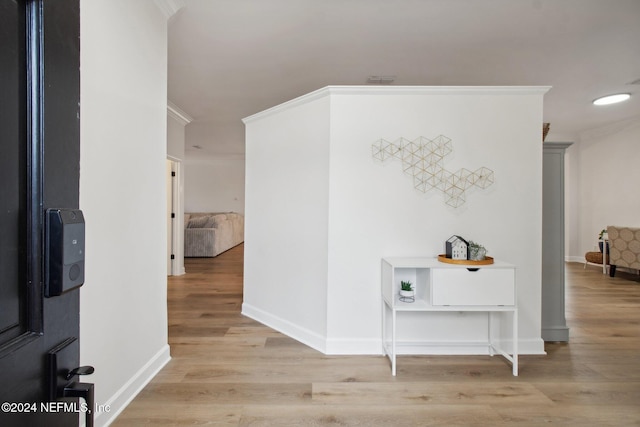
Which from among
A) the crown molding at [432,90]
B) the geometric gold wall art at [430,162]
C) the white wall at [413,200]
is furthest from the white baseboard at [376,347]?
the crown molding at [432,90]

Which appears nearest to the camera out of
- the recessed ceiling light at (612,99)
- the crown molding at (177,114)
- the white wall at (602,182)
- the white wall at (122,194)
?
the white wall at (122,194)

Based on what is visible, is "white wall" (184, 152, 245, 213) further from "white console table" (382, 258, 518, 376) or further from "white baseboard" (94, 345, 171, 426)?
"white console table" (382, 258, 518, 376)

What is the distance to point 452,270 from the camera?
2.04 metres

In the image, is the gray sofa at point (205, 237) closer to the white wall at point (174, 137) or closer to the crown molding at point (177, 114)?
the white wall at point (174, 137)

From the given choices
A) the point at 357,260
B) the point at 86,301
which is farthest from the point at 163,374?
the point at 357,260

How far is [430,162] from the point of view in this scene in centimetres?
237

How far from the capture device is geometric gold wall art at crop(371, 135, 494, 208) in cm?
237

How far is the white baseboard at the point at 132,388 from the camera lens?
61.0 inches

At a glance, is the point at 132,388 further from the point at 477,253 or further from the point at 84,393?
the point at 477,253

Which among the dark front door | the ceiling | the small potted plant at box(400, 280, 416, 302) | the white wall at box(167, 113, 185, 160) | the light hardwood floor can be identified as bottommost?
the light hardwood floor

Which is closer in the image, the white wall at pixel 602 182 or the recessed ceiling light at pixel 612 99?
the recessed ceiling light at pixel 612 99

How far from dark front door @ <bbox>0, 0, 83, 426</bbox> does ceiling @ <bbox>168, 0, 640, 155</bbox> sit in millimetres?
2115

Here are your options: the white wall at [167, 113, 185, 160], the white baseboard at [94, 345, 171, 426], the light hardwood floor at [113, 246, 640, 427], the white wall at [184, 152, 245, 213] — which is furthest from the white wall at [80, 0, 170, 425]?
the white wall at [184, 152, 245, 213]

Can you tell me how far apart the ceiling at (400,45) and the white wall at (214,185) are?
5.58 meters
